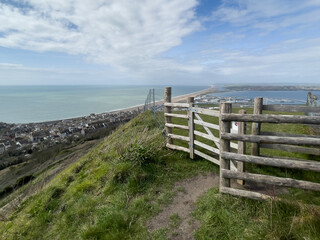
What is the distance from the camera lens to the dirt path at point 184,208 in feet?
12.1

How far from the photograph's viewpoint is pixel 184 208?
170 inches

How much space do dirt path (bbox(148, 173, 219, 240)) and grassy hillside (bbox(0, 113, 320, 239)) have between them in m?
0.12

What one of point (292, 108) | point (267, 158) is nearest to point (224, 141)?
point (267, 158)

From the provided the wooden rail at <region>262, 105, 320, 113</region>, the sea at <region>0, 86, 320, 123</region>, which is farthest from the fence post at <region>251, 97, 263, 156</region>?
the sea at <region>0, 86, 320, 123</region>

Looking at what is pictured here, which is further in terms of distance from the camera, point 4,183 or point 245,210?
point 4,183

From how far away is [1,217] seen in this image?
20.2ft

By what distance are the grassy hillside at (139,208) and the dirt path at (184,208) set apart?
4.9 inches

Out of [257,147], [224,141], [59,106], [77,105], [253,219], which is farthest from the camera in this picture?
[77,105]

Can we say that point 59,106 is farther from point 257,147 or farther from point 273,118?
point 273,118

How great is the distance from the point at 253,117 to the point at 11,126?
41.5 m

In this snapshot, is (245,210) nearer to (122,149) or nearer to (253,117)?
(253,117)

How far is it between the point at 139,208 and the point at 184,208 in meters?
1.06

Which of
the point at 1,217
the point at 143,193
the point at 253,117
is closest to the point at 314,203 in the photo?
the point at 253,117

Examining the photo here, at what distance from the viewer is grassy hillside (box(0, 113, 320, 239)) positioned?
3.18m
